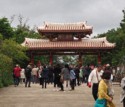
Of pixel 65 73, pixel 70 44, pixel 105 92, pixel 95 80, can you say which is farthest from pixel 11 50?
pixel 105 92

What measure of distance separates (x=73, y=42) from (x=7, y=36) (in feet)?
24.4

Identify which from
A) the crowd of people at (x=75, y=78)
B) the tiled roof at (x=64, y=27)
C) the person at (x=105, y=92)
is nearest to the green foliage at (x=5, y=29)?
the tiled roof at (x=64, y=27)

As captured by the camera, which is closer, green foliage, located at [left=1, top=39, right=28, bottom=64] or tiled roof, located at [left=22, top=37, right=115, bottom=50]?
green foliage, located at [left=1, top=39, right=28, bottom=64]

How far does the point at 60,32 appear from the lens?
5716cm

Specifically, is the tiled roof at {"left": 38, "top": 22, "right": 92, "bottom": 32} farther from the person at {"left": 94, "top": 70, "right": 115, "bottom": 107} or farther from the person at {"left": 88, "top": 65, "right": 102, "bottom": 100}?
the person at {"left": 94, "top": 70, "right": 115, "bottom": 107}

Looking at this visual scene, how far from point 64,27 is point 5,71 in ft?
75.6

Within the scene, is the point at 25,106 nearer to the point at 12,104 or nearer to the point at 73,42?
the point at 12,104

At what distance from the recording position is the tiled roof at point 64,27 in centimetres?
5697

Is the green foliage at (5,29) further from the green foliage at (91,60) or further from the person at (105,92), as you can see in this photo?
the person at (105,92)

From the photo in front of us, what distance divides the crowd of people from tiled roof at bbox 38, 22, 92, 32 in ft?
48.0

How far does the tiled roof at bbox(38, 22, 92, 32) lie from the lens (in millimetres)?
56969

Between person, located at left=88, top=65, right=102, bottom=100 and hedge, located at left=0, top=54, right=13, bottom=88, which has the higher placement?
hedge, located at left=0, top=54, right=13, bottom=88

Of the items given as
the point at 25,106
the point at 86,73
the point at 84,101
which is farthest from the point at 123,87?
the point at 86,73

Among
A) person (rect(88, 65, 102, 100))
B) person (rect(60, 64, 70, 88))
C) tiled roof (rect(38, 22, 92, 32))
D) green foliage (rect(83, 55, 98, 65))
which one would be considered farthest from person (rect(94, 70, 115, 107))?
green foliage (rect(83, 55, 98, 65))
